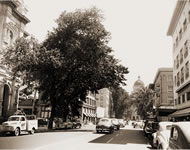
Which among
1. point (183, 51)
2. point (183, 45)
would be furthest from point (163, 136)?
point (183, 45)

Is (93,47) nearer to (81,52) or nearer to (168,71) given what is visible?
(81,52)

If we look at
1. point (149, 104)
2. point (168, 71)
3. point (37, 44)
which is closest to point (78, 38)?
point (37, 44)

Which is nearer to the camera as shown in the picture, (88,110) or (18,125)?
(18,125)

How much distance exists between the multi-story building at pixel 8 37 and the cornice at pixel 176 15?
23199 mm

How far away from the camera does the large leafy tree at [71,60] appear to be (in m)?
28.9

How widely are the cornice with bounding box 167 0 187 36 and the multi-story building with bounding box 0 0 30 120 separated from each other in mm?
23199

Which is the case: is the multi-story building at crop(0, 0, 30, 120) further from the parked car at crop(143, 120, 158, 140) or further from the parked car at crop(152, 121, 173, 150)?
the parked car at crop(152, 121, 173, 150)

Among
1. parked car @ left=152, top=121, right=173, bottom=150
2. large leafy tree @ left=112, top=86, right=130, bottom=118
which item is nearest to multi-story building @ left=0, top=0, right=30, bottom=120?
parked car @ left=152, top=121, right=173, bottom=150

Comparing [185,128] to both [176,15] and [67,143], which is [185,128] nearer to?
[67,143]

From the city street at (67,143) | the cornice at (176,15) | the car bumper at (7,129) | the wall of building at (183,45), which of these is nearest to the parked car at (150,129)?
the city street at (67,143)

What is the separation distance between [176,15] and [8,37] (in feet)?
85.3

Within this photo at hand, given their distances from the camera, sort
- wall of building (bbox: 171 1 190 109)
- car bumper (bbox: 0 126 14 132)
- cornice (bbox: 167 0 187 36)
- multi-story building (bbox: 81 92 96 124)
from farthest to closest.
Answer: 1. multi-story building (bbox: 81 92 96 124)
2. cornice (bbox: 167 0 187 36)
3. wall of building (bbox: 171 1 190 109)
4. car bumper (bbox: 0 126 14 132)

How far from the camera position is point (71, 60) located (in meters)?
30.7

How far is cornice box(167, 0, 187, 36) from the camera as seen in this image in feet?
113
